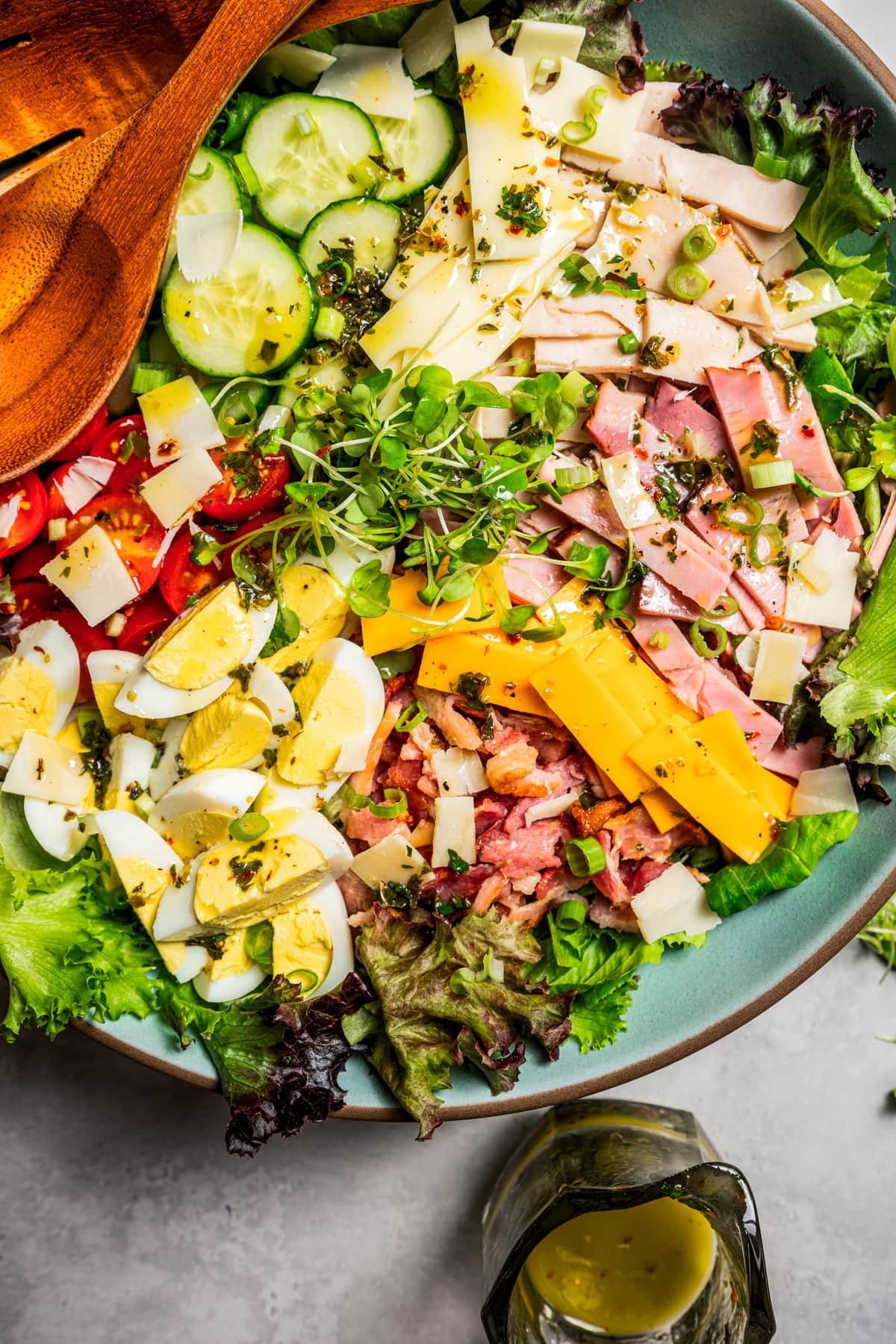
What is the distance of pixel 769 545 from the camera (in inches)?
83.3

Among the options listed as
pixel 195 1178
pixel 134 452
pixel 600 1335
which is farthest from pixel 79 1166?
pixel 134 452

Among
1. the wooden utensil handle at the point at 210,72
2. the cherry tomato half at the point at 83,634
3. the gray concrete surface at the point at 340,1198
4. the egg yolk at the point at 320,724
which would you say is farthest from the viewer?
the gray concrete surface at the point at 340,1198

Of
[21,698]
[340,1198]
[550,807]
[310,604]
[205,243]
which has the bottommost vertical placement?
[340,1198]

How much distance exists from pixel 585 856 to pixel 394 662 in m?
0.61

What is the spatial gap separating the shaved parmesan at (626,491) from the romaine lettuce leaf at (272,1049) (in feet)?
3.85

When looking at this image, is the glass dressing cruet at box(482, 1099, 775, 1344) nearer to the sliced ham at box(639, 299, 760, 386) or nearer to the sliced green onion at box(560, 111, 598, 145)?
the sliced ham at box(639, 299, 760, 386)

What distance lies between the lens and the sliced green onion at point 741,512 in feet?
6.81

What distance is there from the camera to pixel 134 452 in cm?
210

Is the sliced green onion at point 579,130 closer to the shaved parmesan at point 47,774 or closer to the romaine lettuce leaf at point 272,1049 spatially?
the shaved parmesan at point 47,774

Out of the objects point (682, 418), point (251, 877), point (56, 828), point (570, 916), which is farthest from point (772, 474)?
point (56, 828)

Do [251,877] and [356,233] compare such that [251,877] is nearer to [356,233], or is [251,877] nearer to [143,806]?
[143,806]

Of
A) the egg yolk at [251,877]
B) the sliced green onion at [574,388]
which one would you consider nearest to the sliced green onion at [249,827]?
the egg yolk at [251,877]

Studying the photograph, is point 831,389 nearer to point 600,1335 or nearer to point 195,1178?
point 600,1335

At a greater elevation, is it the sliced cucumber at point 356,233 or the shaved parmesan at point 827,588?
the sliced cucumber at point 356,233
